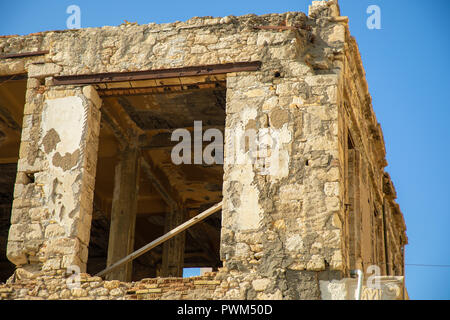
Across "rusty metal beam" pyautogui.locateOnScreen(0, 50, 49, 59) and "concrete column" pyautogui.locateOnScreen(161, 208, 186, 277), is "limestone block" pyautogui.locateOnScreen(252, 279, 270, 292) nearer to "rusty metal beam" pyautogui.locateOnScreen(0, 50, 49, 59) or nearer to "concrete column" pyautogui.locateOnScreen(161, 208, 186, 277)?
"rusty metal beam" pyautogui.locateOnScreen(0, 50, 49, 59)

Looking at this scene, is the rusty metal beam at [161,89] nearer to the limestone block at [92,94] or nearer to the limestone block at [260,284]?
the limestone block at [92,94]

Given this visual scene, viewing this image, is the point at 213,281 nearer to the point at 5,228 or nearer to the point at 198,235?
the point at 198,235

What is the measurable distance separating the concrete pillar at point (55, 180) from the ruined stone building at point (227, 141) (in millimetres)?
16

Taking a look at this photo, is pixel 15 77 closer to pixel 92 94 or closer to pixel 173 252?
pixel 92 94

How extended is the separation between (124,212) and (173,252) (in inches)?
84.1

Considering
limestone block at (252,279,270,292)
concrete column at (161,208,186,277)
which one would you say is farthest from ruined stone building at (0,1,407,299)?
concrete column at (161,208,186,277)

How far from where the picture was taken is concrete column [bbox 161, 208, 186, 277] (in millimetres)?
15789

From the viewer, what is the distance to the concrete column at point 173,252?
15.8m

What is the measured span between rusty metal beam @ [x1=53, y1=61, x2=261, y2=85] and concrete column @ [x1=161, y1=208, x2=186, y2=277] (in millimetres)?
4762
